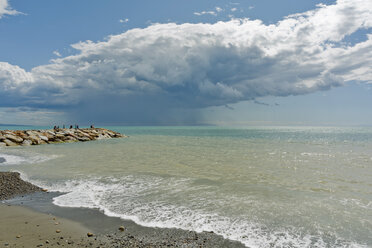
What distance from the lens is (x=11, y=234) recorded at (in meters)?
7.07

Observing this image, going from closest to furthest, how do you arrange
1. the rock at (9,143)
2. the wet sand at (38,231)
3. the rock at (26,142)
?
the wet sand at (38,231), the rock at (9,143), the rock at (26,142)

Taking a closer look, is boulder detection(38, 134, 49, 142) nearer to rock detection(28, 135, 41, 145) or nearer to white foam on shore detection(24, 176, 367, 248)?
rock detection(28, 135, 41, 145)

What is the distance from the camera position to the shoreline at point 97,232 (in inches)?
260

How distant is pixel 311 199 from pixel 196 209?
19.2 ft

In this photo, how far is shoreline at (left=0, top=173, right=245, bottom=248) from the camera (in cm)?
660

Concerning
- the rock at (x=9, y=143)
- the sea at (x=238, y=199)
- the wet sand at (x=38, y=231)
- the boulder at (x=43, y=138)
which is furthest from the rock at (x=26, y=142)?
the wet sand at (x=38, y=231)

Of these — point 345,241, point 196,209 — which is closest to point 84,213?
point 196,209

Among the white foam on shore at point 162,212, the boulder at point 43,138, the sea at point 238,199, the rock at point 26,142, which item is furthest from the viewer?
the boulder at point 43,138

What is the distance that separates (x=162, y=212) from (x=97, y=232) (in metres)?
2.67

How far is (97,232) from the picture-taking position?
7.34 meters

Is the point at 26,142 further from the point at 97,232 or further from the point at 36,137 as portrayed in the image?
the point at 97,232

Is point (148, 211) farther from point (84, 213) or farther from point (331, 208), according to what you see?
point (331, 208)

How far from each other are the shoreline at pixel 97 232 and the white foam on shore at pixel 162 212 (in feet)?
1.31

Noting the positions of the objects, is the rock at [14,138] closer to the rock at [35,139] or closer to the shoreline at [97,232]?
the rock at [35,139]
